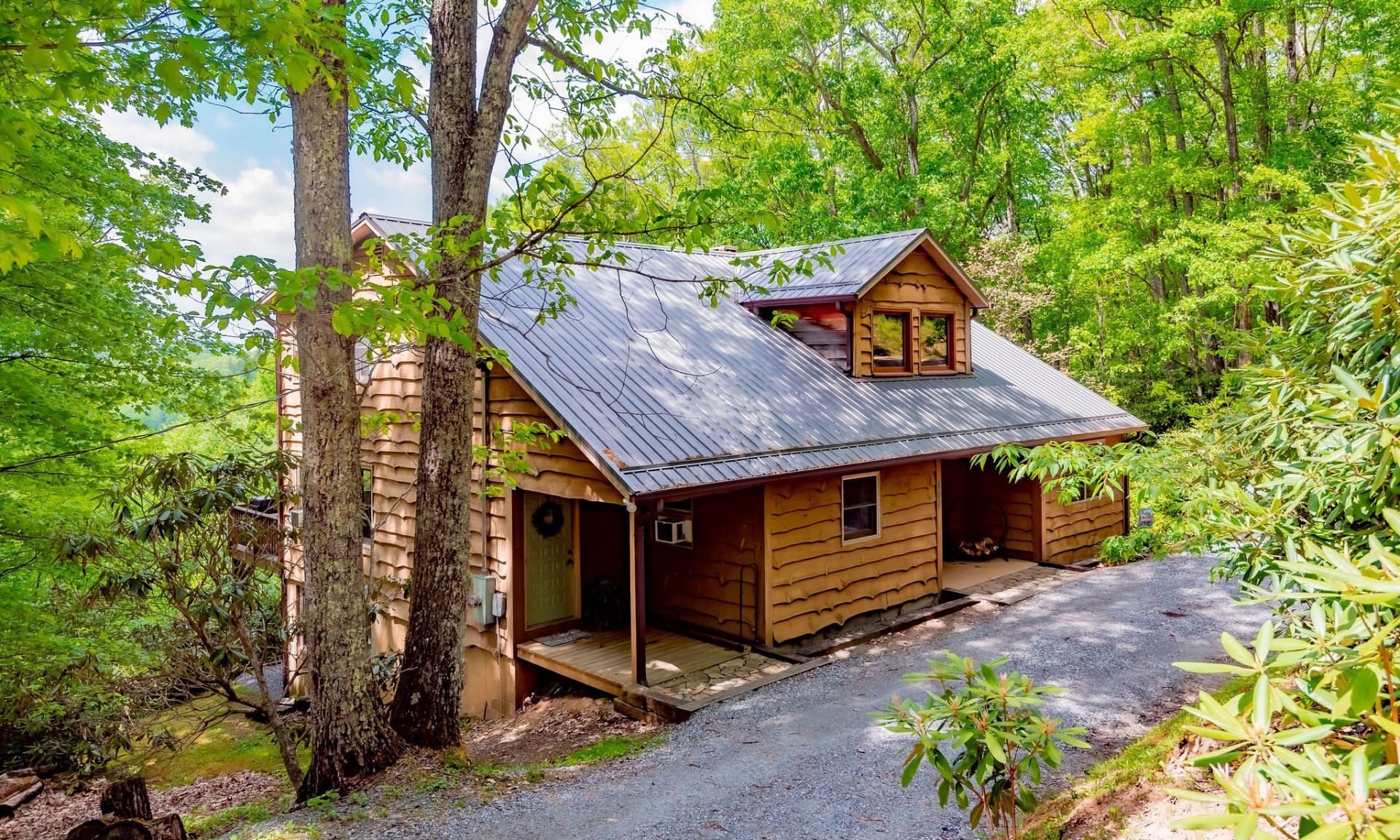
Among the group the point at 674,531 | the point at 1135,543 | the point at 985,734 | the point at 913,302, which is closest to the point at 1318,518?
the point at 985,734

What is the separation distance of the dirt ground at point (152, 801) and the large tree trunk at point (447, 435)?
2773mm

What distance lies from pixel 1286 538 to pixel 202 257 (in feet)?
19.5

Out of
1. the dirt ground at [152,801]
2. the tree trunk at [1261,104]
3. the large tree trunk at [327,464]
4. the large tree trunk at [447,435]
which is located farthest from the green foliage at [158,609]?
the tree trunk at [1261,104]

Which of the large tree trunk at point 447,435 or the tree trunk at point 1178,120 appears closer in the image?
the large tree trunk at point 447,435

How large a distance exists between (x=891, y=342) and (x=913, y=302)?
0.77 m

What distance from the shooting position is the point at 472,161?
23.5 ft

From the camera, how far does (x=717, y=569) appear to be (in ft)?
33.6

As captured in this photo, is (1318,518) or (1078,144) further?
(1078,144)

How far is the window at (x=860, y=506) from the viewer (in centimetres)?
1096

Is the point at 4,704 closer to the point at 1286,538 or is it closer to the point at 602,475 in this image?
the point at 602,475

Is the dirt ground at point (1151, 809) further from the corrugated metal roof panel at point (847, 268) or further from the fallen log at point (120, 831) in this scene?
the corrugated metal roof panel at point (847, 268)

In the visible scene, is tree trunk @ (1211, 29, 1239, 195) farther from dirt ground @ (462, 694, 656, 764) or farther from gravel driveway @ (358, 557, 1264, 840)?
dirt ground @ (462, 694, 656, 764)

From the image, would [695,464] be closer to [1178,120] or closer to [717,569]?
[717,569]

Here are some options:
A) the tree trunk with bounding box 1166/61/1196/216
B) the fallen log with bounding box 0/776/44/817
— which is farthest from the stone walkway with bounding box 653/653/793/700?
the tree trunk with bounding box 1166/61/1196/216
